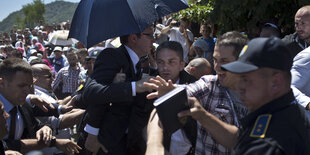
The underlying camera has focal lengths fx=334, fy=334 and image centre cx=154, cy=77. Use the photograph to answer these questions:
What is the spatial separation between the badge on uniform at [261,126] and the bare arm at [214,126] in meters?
0.38

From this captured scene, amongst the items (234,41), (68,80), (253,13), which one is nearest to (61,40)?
(68,80)

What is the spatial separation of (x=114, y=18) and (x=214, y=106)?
1140 mm

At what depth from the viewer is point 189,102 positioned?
2002 millimetres

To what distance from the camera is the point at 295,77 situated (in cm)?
335

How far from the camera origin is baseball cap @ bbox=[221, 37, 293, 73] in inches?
64.3

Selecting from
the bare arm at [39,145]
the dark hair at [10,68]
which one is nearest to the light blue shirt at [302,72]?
the bare arm at [39,145]

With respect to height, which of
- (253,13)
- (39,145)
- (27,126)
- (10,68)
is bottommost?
(39,145)

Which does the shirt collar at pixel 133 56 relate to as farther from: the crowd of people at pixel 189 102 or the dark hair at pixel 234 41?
the dark hair at pixel 234 41

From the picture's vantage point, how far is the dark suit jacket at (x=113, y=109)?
2.69 meters

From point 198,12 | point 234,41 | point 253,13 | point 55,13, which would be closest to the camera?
point 234,41

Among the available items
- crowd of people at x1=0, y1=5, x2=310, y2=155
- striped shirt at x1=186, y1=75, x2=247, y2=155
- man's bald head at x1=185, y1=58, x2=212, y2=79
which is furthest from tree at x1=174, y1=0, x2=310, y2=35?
striped shirt at x1=186, y1=75, x2=247, y2=155

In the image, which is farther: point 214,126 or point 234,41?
point 234,41

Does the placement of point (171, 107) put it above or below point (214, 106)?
above

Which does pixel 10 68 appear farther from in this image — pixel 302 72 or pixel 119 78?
pixel 302 72
